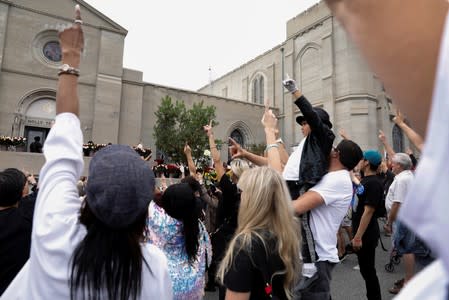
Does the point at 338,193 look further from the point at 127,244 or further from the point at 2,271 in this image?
the point at 2,271

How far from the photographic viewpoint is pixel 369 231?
4449 millimetres

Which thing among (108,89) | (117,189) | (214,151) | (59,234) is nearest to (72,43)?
(117,189)

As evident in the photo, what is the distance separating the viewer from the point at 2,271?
2.29 metres

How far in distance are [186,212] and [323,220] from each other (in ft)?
Answer: 3.94

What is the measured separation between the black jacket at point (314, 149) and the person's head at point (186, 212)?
1.02 m

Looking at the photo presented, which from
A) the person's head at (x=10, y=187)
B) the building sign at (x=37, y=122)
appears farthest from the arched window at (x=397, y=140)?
the person's head at (x=10, y=187)

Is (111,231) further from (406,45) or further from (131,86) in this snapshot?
(131,86)

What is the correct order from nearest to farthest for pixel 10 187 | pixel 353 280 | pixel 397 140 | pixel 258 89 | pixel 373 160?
pixel 10 187
pixel 373 160
pixel 353 280
pixel 397 140
pixel 258 89

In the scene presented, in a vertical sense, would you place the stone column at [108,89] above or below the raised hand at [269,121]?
above

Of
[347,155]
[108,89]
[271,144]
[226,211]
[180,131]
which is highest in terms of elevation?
[108,89]

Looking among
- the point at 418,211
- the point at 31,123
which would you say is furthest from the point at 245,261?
the point at 31,123

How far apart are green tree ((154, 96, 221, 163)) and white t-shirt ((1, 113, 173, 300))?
2166 cm

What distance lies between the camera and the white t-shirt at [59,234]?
1131 mm

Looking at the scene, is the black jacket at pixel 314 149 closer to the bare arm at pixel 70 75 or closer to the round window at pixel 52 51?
the bare arm at pixel 70 75
